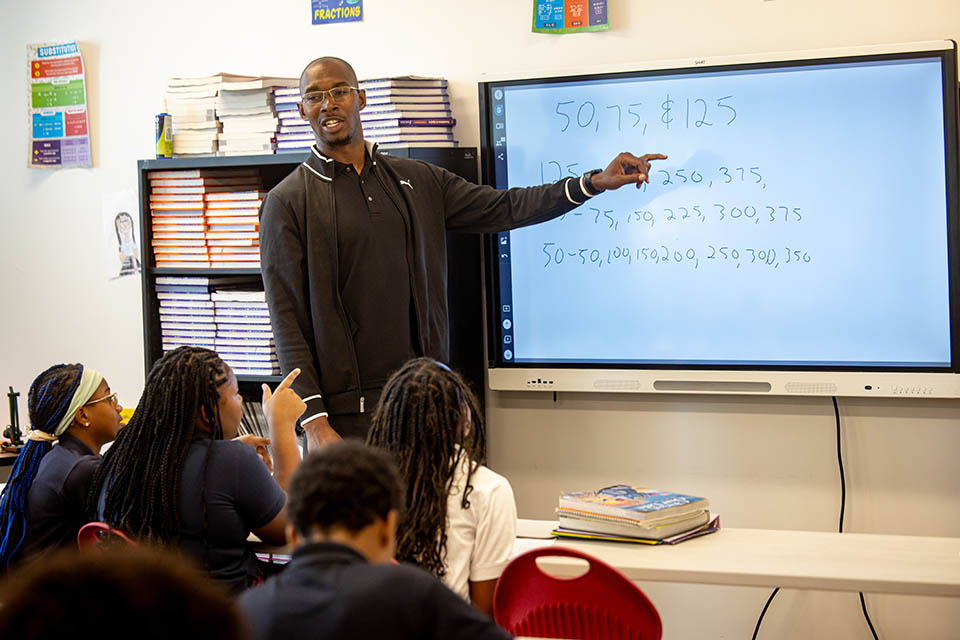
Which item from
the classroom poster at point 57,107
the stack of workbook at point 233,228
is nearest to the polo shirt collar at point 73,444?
the stack of workbook at point 233,228

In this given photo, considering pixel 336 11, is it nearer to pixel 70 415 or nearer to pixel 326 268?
pixel 326 268

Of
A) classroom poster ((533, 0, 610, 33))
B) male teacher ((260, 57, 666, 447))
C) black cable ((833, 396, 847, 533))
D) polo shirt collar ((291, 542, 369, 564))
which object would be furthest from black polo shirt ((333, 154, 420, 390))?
polo shirt collar ((291, 542, 369, 564))

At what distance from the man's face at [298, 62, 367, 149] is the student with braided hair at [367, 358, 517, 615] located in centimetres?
112

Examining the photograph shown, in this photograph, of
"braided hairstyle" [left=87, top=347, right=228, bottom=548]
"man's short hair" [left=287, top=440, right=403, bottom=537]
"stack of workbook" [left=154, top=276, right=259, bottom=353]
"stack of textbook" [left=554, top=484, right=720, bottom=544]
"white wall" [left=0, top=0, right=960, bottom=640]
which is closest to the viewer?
"man's short hair" [left=287, top=440, right=403, bottom=537]

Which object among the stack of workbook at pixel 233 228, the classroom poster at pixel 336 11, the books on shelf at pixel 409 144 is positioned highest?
the classroom poster at pixel 336 11

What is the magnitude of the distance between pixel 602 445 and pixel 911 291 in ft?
3.70

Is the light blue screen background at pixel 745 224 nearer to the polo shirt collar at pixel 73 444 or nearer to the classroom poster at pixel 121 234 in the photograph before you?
the polo shirt collar at pixel 73 444

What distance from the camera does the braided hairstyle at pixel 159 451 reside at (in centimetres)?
213

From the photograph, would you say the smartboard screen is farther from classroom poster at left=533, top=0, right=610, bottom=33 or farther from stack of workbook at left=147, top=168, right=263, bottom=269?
stack of workbook at left=147, top=168, right=263, bottom=269

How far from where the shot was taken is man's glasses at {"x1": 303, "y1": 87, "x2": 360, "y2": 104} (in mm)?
2832

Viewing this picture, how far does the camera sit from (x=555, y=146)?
3.26m

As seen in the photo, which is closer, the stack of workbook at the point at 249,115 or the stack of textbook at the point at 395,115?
the stack of textbook at the point at 395,115

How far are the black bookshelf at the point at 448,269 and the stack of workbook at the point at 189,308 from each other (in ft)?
0.09

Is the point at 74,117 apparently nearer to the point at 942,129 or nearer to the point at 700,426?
the point at 700,426
